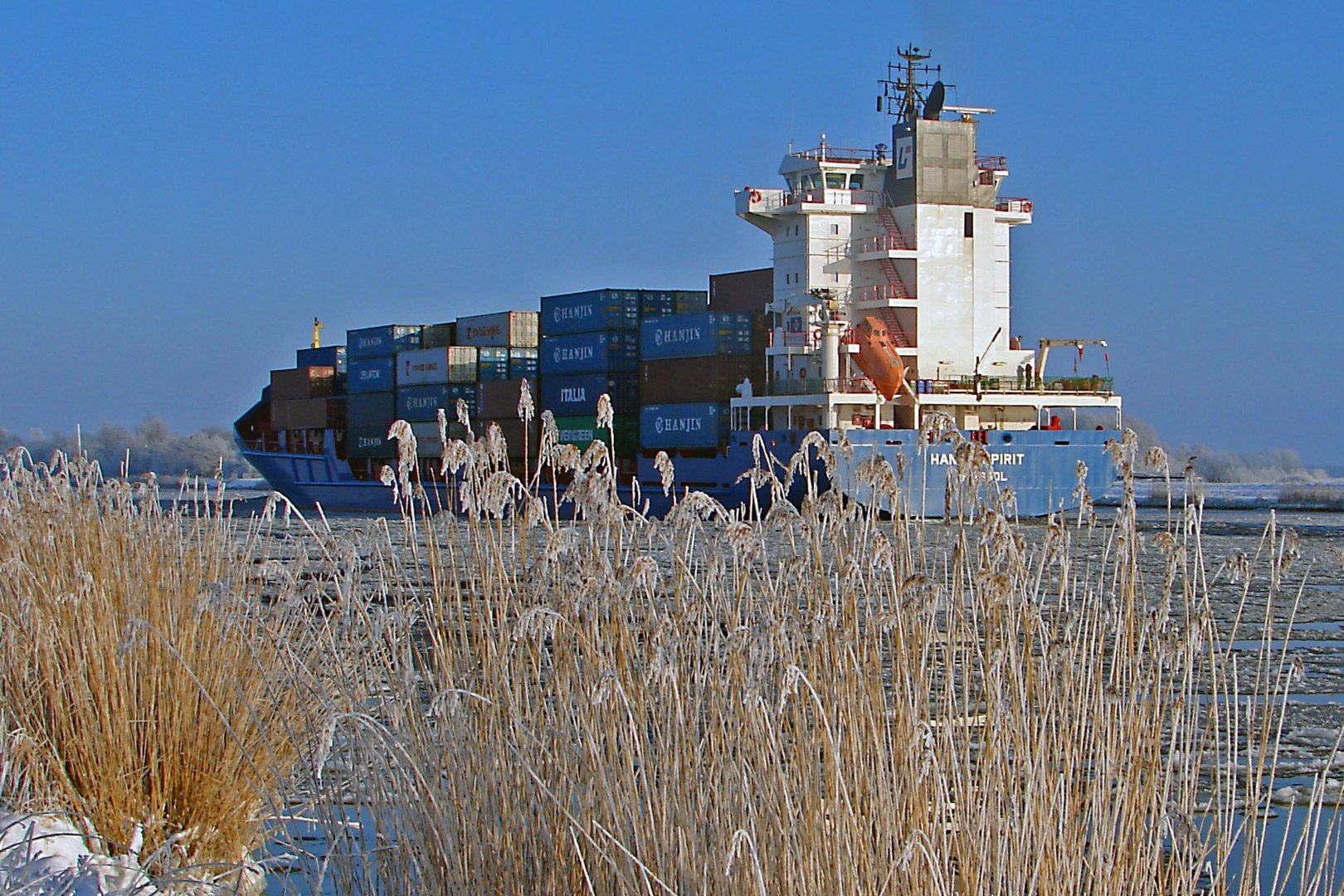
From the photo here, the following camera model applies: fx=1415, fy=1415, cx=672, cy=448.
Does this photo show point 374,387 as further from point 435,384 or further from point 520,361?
point 520,361

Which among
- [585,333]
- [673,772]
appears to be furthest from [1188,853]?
[585,333]

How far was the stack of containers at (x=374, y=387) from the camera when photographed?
131 feet

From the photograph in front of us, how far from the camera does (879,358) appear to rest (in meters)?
27.2

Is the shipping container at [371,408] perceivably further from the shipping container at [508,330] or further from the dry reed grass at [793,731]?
the dry reed grass at [793,731]

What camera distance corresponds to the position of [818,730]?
9.31 feet

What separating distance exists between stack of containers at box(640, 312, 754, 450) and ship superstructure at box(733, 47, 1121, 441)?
709 mm

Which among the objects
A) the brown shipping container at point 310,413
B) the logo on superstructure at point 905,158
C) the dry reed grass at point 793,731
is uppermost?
the logo on superstructure at point 905,158

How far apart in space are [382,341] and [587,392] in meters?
10.1

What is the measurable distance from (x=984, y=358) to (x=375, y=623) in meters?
26.5

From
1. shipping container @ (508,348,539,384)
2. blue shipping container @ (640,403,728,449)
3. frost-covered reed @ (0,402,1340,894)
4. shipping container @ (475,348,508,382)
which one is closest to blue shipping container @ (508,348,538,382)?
shipping container @ (508,348,539,384)

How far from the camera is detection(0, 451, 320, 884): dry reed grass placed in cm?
449

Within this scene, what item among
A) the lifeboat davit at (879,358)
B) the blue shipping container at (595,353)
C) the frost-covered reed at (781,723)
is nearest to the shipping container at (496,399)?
the blue shipping container at (595,353)

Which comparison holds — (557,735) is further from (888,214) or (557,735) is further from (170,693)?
(888,214)

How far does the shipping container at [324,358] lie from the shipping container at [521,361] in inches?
384
